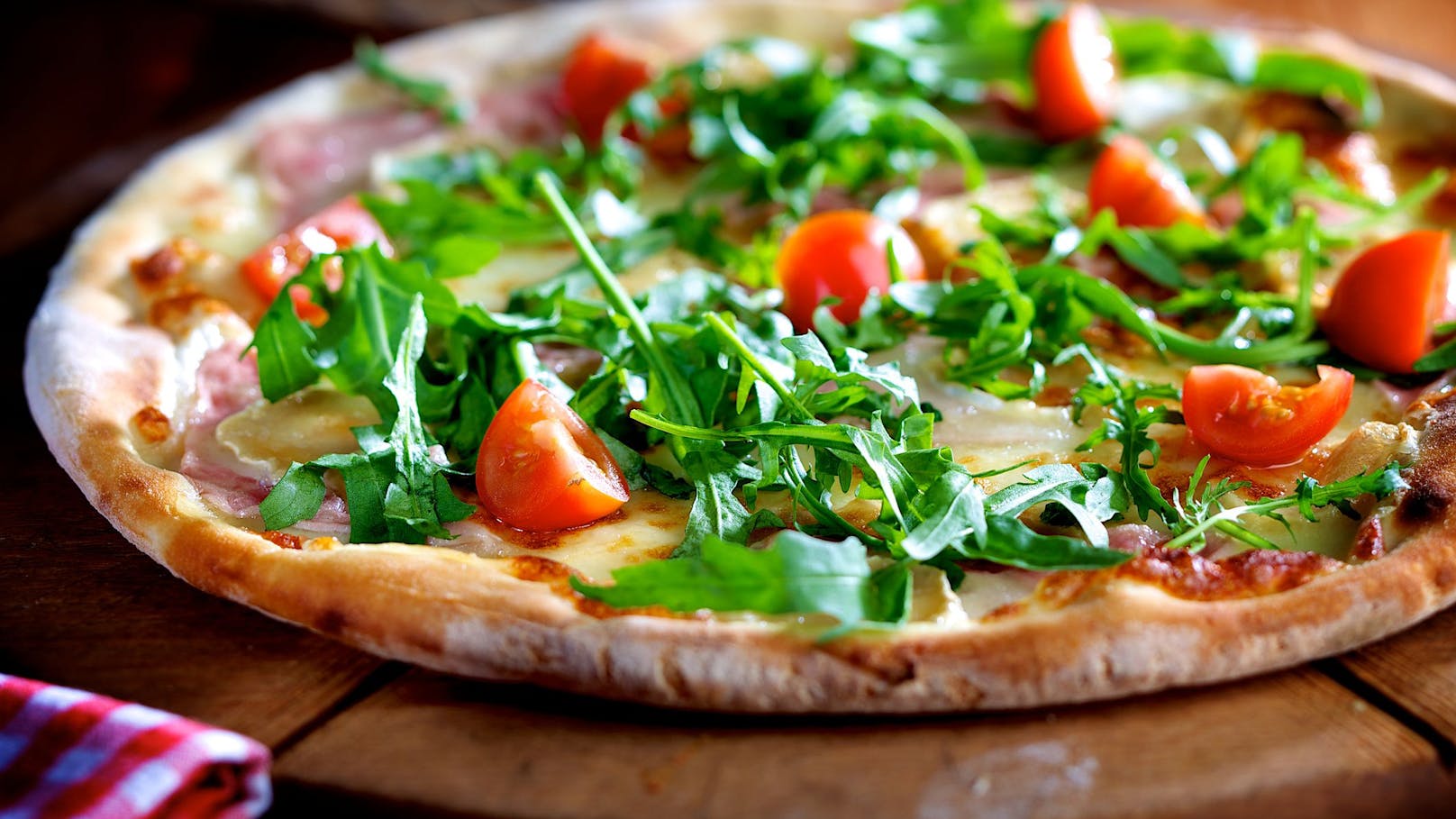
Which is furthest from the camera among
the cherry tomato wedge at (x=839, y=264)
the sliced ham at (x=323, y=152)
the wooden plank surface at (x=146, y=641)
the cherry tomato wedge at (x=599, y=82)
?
the cherry tomato wedge at (x=599, y=82)

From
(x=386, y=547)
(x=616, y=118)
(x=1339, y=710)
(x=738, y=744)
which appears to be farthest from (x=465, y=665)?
(x=616, y=118)

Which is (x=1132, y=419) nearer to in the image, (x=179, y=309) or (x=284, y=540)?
(x=284, y=540)

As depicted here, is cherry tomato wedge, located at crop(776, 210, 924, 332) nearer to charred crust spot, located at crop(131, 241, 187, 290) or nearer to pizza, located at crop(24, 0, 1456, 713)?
pizza, located at crop(24, 0, 1456, 713)

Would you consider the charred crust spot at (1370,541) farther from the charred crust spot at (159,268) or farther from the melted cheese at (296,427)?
the charred crust spot at (159,268)

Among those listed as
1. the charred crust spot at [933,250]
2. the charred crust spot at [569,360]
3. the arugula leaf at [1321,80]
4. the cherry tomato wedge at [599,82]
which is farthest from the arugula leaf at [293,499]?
the arugula leaf at [1321,80]

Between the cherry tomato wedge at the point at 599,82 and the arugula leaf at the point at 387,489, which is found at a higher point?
the cherry tomato wedge at the point at 599,82

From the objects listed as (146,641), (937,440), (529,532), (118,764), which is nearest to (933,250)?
(937,440)

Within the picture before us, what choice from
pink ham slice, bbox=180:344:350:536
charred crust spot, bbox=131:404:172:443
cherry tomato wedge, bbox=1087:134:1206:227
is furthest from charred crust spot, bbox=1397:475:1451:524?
charred crust spot, bbox=131:404:172:443
